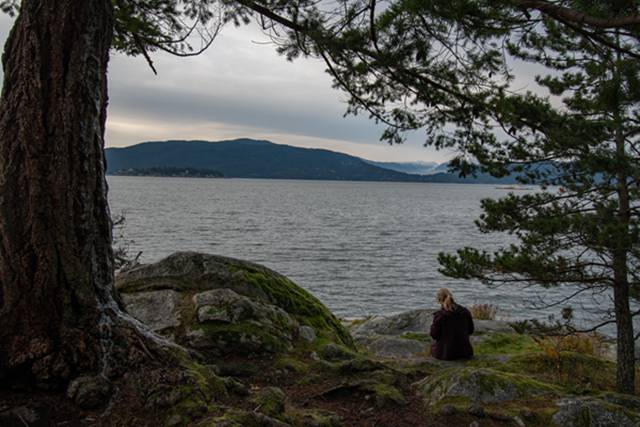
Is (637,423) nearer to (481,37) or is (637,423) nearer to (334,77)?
(481,37)

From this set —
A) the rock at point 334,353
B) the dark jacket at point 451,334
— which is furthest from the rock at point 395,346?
the rock at point 334,353

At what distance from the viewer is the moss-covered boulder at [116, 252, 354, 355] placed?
5.30 meters

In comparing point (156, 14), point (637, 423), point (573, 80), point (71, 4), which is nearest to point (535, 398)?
point (637, 423)

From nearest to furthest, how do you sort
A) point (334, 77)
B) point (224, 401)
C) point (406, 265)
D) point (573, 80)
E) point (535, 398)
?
point (224, 401) → point (535, 398) → point (334, 77) → point (573, 80) → point (406, 265)

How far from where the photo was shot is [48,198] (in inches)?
130

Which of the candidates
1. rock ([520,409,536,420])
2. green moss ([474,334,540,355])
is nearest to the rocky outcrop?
green moss ([474,334,540,355])

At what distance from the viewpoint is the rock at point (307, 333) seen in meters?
5.99

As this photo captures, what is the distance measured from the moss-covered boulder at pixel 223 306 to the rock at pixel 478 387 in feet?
5.70

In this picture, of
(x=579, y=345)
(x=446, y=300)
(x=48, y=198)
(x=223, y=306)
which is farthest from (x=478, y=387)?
(x=579, y=345)

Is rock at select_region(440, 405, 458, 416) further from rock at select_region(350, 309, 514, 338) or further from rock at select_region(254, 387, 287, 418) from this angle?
rock at select_region(350, 309, 514, 338)

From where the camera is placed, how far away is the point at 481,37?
4719 mm

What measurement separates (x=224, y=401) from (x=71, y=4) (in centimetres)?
299

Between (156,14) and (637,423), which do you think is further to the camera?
(156,14)

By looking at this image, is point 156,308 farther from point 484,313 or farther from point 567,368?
point 484,313
